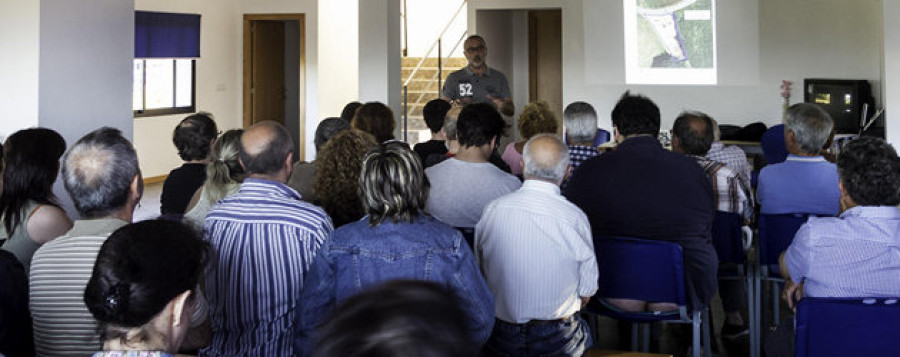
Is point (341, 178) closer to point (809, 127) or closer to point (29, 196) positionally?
point (29, 196)

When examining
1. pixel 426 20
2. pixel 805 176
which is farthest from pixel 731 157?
pixel 426 20

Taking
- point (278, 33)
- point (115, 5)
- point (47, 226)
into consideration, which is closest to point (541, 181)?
point (47, 226)

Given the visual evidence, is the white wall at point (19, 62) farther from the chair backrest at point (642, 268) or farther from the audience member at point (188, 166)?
the chair backrest at point (642, 268)

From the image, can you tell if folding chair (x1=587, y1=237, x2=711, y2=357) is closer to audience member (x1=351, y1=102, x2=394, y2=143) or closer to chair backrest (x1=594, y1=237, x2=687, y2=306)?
chair backrest (x1=594, y1=237, x2=687, y2=306)

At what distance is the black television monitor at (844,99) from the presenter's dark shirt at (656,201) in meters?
6.40

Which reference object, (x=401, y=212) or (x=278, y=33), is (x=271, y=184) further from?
(x=278, y=33)

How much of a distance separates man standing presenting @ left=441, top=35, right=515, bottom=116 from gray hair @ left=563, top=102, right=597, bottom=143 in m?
2.35

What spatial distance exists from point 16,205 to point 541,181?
1.79m

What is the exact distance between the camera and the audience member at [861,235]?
2.84m

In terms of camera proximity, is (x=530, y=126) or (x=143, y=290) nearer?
(x=143, y=290)

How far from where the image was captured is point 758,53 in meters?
10.1

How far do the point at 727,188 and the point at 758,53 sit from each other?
6176 mm

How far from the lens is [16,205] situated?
303 cm

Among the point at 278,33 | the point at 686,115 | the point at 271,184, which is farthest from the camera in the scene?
the point at 278,33
